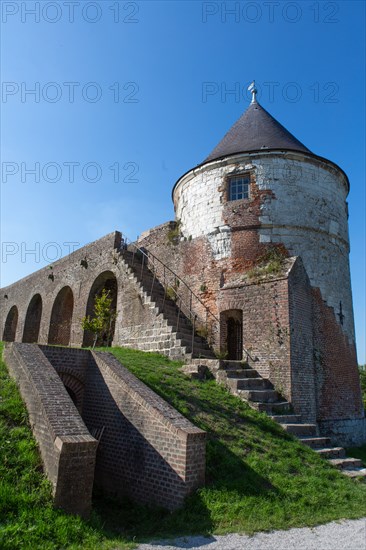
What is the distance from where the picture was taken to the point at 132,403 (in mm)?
7855

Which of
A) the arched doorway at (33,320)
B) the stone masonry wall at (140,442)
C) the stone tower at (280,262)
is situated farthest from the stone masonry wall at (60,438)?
the arched doorway at (33,320)

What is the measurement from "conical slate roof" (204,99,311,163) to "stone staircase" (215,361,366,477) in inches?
293

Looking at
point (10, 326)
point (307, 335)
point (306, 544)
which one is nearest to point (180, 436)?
point (306, 544)

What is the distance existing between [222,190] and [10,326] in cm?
2190

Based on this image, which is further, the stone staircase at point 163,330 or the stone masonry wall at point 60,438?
the stone staircase at point 163,330

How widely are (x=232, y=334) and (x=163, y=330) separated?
7.57 ft

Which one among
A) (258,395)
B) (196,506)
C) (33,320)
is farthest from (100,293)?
(196,506)

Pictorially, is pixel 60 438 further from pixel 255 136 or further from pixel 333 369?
pixel 255 136

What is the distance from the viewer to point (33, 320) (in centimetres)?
2647

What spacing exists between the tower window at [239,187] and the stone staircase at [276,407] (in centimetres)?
569

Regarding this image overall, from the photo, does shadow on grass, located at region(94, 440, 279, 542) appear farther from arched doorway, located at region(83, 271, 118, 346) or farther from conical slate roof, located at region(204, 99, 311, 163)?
arched doorway, located at region(83, 271, 118, 346)

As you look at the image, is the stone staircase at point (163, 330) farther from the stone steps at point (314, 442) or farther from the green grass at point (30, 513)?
the green grass at point (30, 513)

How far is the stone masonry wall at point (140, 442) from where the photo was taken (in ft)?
21.7

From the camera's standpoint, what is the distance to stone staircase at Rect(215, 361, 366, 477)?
29.6 ft
